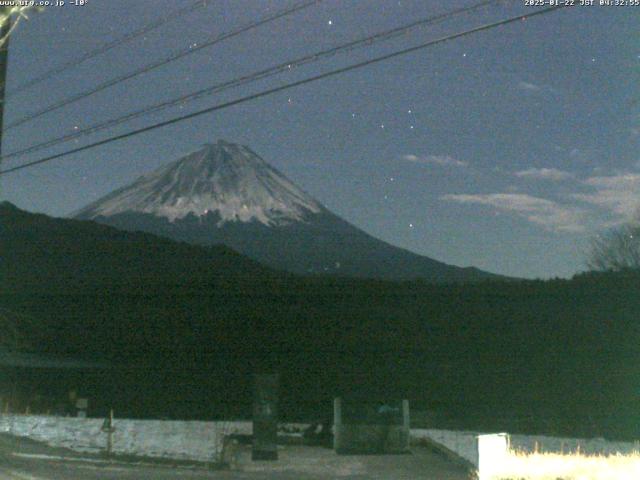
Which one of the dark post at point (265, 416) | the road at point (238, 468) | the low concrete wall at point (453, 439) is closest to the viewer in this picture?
the road at point (238, 468)

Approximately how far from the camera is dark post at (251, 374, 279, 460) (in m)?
15.1

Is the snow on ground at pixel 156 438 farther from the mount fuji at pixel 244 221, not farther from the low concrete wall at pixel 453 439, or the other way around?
the mount fuji at pixel 244 221

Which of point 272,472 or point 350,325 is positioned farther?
point 350,325

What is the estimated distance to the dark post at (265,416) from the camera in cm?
1505

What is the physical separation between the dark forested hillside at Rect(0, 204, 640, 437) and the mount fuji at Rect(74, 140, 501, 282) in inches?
1855

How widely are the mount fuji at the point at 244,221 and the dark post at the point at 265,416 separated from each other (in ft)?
233

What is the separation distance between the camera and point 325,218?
130 m

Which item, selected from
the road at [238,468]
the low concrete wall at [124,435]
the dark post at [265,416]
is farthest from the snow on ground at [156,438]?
the dark post at [265,416]

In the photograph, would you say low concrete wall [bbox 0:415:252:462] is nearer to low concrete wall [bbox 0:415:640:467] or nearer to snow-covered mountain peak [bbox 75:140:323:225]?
low concrete wall [bbox 0:415:640:467]

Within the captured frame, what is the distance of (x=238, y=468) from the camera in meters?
14.7

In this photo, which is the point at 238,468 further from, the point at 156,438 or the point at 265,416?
the point at 156,438

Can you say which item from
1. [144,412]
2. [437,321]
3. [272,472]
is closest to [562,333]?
[437,321]

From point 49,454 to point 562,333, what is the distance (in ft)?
85.2

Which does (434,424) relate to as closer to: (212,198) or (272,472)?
(272,472)
